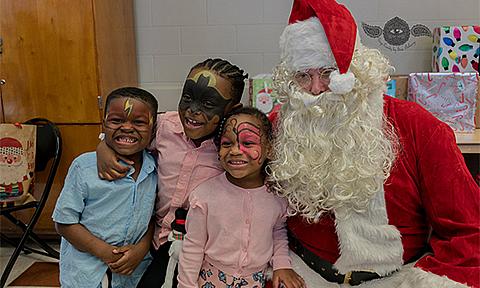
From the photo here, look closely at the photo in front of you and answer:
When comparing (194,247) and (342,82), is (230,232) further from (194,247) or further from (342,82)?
(342,82)

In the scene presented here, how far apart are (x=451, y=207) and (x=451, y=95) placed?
1408 millimetres

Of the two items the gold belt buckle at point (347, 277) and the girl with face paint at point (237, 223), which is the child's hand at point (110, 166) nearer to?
the girl with face paint at point (237, 223)

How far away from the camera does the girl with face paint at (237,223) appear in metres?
1.53

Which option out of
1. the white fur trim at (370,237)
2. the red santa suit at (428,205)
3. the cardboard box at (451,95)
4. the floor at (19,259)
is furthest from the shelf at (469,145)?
the floor at (19,259)

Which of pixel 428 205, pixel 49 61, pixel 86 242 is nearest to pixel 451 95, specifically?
pixel 428 205

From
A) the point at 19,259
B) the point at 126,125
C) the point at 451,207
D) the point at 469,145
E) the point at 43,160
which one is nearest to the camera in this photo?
the point at 451,207

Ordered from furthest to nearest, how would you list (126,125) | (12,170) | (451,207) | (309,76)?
(12,170) < (126,125) < (309,76) < (451,207)

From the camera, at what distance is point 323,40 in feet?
4.79

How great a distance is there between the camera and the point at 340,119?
1466mm

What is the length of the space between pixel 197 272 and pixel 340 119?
623mm

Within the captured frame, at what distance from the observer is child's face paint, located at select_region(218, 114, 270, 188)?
1.52 metres

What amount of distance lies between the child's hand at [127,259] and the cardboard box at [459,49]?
1.95m

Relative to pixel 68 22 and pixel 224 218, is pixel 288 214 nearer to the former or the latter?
pixel 224 218

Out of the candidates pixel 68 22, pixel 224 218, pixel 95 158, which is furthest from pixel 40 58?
pixel 224 218
